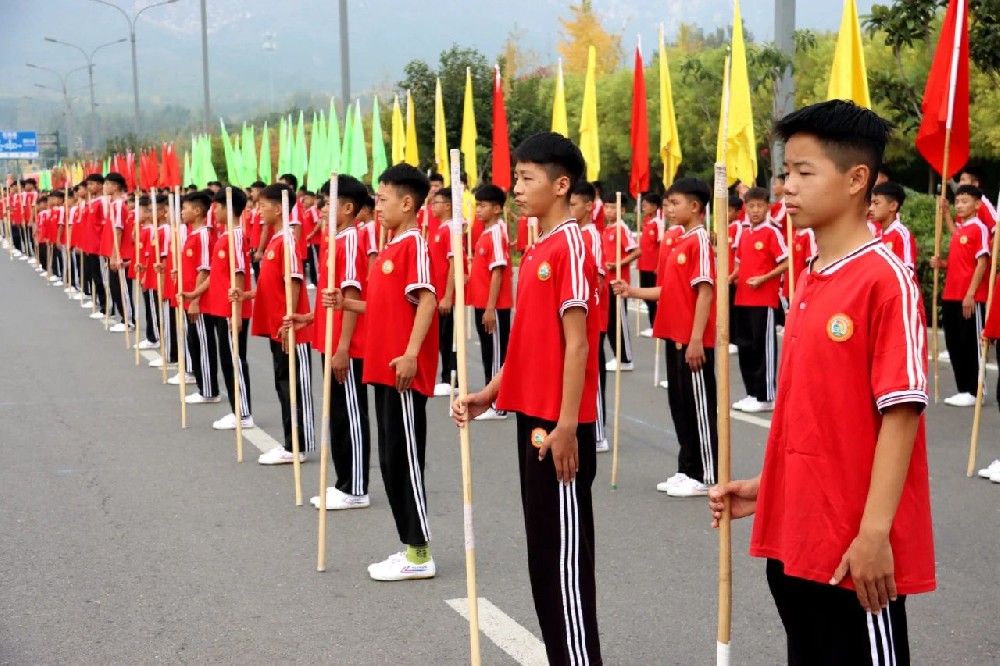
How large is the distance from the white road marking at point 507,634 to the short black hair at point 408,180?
196 centimetres

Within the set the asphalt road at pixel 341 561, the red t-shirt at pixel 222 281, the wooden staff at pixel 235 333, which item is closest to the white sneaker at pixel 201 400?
the asphalt road at pixel 341 561

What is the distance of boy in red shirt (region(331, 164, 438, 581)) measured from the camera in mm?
5832

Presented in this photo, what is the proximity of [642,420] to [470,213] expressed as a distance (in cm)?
569

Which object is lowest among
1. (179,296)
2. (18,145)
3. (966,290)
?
(966,290)

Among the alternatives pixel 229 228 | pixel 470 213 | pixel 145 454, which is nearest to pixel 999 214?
pixel 229 228

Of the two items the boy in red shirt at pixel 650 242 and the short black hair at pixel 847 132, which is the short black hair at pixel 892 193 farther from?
the short black hair at pixel 847 132

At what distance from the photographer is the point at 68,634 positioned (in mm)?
5156

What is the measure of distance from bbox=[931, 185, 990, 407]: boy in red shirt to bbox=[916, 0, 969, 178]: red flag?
1.18 metres

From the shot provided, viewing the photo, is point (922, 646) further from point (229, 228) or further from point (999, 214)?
point (229, 228)

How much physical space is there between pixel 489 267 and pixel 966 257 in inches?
157

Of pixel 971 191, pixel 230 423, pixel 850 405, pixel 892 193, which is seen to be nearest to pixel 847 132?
pixel 850 405

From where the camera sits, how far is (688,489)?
293 inches

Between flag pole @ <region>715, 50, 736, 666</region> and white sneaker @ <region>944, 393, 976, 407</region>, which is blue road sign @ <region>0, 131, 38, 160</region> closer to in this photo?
white sneaker @ <region>944, 393, 976, 407</region>

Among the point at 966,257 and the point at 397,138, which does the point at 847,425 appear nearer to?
the point at 966,257
